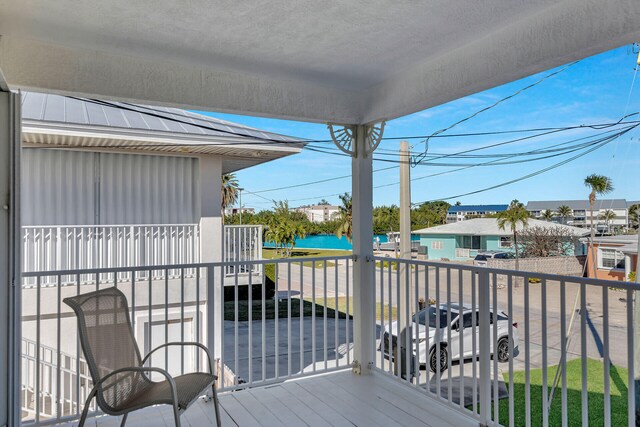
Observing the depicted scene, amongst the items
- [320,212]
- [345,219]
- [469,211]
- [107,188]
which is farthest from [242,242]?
[320,212]

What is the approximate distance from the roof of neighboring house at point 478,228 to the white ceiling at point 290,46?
5.08m

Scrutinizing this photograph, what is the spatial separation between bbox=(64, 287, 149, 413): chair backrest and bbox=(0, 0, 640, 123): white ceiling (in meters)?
1.34

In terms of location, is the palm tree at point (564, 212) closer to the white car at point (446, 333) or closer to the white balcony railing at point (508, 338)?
the white balcony railing at point (508, 338)

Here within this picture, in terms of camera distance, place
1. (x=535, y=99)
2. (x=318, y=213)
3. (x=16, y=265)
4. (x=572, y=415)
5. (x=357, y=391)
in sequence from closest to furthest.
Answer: (x=16, y=265), (x=357, y=391), (x=572, y=415), (x=535, y=99), (x=318, y=213)

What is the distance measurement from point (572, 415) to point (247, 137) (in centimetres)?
604

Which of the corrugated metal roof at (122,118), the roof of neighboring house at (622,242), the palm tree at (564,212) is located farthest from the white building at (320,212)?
the roof of neighboring house at (622,242)

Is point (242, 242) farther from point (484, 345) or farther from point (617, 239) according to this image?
point (484, 345)

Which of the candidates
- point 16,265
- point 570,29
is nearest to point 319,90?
point 570,29

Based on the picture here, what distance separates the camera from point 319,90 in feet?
11.8

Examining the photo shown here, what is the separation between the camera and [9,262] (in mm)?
2463

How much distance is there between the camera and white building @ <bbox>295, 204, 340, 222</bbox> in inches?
693

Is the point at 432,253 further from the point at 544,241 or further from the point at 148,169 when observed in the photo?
the point at 148,169

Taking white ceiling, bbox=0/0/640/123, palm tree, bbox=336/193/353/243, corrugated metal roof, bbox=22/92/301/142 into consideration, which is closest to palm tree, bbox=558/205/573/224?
corrugated metal roof, bbox=22/92/301/142

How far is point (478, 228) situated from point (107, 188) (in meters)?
6.67
